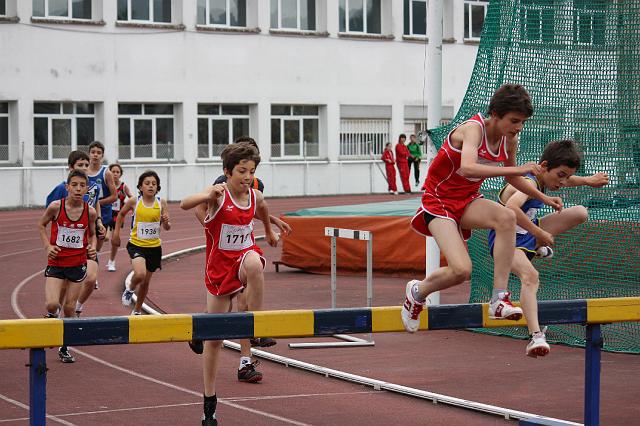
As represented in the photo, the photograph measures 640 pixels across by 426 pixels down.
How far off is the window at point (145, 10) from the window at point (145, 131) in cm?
278

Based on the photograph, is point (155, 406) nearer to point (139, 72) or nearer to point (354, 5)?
point (139, 72)

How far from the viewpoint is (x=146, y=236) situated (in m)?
14.7

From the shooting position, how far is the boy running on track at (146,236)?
14.4 m

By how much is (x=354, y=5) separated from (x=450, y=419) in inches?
1403

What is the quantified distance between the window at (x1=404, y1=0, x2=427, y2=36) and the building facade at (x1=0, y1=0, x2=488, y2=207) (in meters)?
0.05

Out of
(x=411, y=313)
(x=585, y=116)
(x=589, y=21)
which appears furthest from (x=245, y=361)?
(x=589, y=21)

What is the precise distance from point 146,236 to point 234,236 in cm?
563

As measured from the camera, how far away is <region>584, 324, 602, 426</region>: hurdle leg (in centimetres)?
837

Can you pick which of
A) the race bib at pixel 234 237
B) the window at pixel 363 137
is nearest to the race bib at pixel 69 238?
the race bib at pixel 234 237

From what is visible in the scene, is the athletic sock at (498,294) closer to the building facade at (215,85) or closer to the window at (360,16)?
the building facade at (215,85)

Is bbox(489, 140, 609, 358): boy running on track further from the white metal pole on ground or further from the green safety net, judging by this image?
the white metal pole on ground

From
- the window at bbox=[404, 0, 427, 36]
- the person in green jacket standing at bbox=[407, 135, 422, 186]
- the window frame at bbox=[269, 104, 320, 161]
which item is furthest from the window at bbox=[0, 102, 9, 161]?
the window at bbox=[404, 0, 427, 36]

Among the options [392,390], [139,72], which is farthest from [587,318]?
[139,72]

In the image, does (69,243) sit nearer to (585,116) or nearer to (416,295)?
(416,295)
